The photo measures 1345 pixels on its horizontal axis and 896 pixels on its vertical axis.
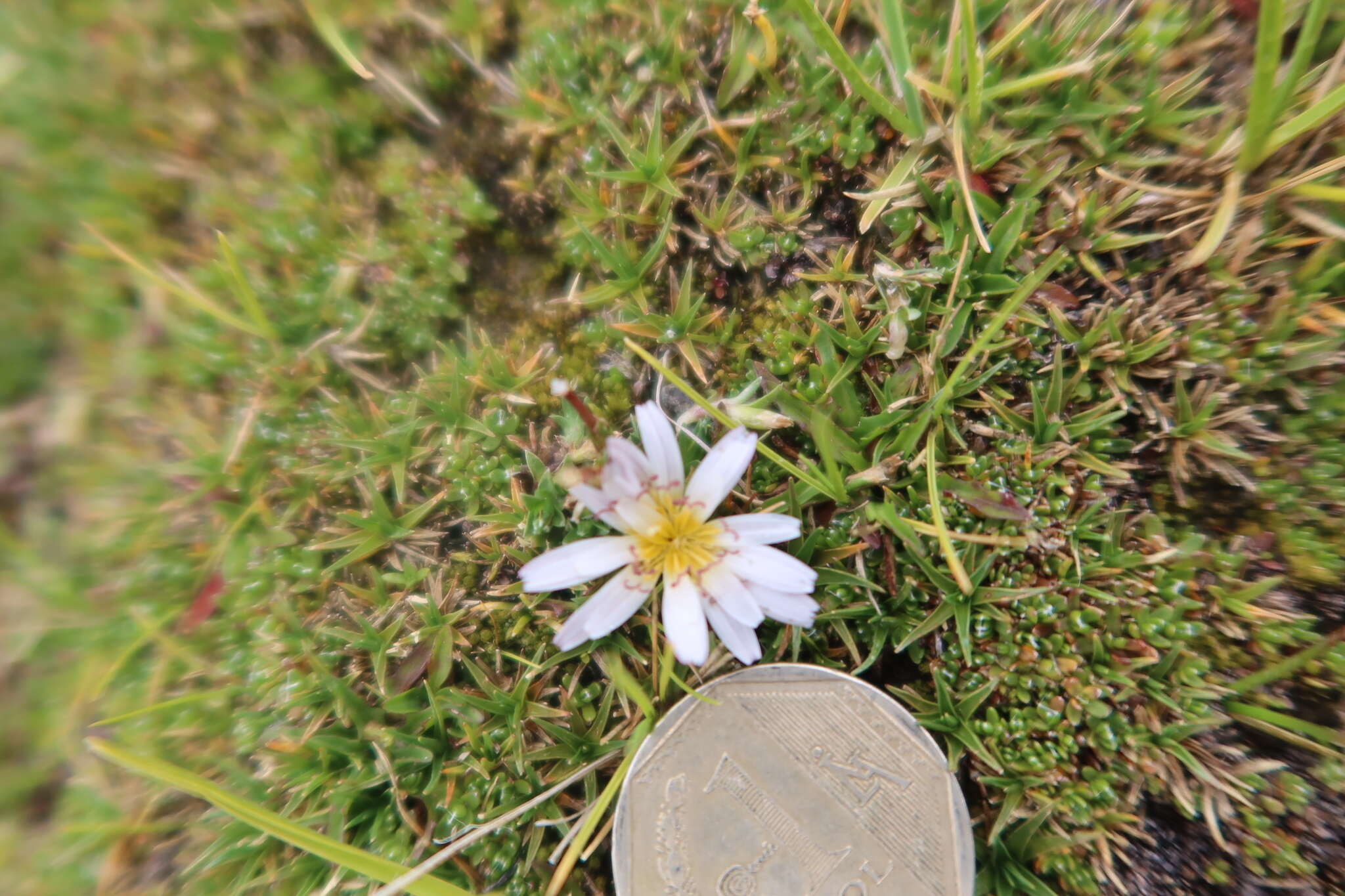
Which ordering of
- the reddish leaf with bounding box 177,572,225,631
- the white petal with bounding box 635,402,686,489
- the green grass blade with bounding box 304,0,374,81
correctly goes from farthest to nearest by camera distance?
1. the reddish leaf with bounding box 177,572,225,631
2. the green grass blade with bounding box 304,0,374,81
3. the white petal with bounding box 635,402,686,489

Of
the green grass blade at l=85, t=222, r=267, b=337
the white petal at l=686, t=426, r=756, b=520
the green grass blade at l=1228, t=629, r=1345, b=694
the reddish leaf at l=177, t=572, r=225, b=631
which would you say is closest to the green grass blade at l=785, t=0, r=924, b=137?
the white petal at l=686, t=426, r=756, b=520

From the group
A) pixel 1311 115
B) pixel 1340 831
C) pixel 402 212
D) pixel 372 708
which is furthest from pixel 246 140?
pixel 1340 831

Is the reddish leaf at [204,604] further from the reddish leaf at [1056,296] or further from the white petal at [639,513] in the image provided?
the reddish leaf at [1056,296]

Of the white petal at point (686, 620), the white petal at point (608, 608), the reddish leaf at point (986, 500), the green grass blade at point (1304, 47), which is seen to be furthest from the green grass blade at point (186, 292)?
the green grass blade at point (1304, 47)

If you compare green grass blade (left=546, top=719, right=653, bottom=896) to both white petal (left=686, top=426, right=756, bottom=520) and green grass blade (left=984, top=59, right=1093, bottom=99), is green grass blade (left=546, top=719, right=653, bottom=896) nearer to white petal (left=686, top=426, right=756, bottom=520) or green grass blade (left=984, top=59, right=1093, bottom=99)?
white petal (left=686, top=426, right=756, bottom=520)

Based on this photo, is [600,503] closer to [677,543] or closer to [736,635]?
[677,543]

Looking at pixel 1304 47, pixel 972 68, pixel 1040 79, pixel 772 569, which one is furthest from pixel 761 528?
pixel 1304 47

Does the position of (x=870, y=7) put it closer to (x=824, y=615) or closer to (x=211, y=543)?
(x=824, y=615)
